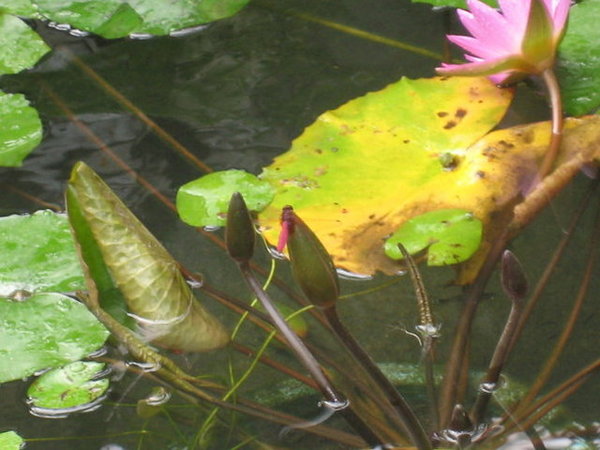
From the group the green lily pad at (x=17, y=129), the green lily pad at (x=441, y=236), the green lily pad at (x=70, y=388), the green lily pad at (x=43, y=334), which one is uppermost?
the green lily pad at (x=17, y=129)

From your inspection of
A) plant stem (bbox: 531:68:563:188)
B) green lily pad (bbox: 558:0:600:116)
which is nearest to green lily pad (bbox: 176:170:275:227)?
plant stem (bbox: 531:68:563:188)

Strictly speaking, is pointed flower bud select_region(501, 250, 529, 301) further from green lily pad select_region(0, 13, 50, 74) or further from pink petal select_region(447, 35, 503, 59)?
green lily pad select_region(0, 13, 50, 74)

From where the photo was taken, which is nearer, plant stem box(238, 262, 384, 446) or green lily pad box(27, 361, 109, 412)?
plant stem box(238, 262, 384, 446)

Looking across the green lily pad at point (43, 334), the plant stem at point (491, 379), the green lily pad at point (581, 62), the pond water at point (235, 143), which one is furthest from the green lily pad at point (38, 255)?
the green lily pad at point (581, 62)

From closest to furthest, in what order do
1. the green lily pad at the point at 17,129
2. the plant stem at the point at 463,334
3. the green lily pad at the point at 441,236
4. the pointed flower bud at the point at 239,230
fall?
the pointed flower bud at the point at 239,230
the plant stem at the point at 463,334
the green lily pad at the point at 441,236
the green lily pad at the point at 17,129

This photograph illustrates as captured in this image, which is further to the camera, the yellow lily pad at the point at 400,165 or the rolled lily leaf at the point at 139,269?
the yellow lily pad at the point at 400,165

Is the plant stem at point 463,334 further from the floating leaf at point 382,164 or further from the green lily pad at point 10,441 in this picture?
the green lily pad at point 10,441
